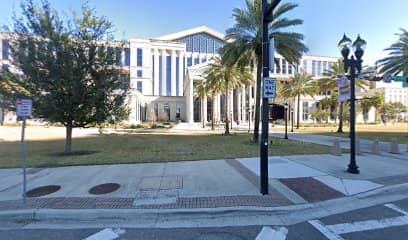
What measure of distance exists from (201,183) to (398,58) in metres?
26.6

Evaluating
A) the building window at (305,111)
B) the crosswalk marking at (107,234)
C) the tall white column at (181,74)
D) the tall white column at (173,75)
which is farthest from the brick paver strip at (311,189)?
the building window at (305,111)

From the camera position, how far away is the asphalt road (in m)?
3.92

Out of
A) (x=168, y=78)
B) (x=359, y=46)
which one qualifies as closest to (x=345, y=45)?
(x=359, y=46)

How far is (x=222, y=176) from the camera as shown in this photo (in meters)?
7.53

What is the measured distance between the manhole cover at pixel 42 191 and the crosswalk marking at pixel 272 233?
553 cm

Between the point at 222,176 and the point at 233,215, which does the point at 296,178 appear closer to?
the point at 222,176

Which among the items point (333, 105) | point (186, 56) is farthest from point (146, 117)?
point (333, 105)

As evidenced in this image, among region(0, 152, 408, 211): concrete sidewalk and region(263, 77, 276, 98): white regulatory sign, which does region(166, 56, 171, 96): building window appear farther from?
region(263, 77, 276, 98): white regulatory sign

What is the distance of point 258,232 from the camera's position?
160 inches

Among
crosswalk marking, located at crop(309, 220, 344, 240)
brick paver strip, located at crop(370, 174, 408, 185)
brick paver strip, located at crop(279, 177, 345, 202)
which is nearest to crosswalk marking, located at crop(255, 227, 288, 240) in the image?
crosswalk marking, located at crop(309, 220, 344, 240)

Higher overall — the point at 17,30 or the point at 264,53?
the point at 17,30

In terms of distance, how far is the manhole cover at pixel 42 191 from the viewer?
597 centimetres

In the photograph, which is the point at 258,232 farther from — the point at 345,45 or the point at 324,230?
the point at 345,45

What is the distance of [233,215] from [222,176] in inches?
109
